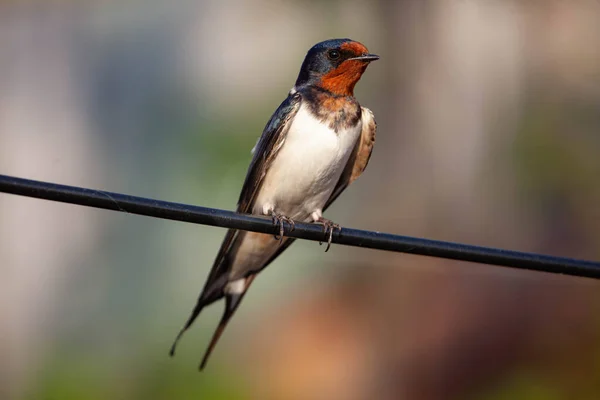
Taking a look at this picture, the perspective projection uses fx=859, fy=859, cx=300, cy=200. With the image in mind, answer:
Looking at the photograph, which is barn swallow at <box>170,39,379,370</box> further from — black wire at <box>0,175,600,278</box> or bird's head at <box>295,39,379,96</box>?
black wire at <box>0,175,600,278</box>

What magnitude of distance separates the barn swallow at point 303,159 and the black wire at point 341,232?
0.64 metres

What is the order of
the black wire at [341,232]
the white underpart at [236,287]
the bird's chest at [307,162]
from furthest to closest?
the white underpart at [236,287] → the bird's chest at [307,162] → the black wire at [341,232]

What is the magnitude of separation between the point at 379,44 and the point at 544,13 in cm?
141

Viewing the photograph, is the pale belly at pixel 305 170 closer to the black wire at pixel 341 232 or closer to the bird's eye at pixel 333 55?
the bird's eye at pixel 333 55

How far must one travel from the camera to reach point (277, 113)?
8.40 feet

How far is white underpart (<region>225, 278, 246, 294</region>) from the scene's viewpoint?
8.99 ft

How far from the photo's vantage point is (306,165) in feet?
8.19

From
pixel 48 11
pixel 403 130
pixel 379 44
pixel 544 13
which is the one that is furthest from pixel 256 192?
pixel 48 11

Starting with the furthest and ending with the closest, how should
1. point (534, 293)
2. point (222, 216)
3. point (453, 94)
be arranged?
point (453, 94)
point (534, 293)
point (222, 216)

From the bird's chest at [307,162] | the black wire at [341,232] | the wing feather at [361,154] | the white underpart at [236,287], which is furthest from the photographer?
the white underpart at [236,287]

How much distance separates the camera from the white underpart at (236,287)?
2.74m

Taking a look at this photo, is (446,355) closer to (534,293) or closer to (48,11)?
(534,293)

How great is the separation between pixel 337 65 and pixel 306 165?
37 centimetres

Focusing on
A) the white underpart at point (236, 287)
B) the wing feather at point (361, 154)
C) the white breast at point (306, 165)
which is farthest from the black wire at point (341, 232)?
the white underpart at point (236, 287)
